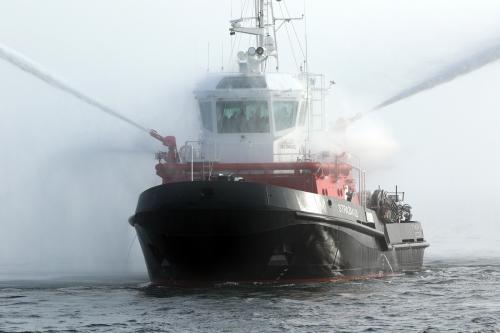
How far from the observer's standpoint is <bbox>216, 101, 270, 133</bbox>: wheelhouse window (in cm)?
2892

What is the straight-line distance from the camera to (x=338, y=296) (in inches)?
961

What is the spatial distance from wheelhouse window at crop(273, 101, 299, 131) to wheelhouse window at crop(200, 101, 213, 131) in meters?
1.77

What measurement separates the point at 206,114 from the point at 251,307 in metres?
8.48

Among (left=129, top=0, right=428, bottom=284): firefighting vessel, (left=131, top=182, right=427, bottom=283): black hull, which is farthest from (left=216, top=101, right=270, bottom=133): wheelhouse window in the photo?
(left=131, top=182, right=427, bottom=283): black hull

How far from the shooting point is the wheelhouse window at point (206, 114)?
29.2 meters

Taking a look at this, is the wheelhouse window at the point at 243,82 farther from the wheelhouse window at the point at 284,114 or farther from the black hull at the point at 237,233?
the black hull at the point at 237,233

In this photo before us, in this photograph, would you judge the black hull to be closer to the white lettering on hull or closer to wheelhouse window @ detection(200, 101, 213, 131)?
the white lettering on hull

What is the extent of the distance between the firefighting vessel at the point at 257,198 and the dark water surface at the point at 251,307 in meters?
0.65

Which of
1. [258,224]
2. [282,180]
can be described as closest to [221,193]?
[258,224]

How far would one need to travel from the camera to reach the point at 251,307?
22203mm

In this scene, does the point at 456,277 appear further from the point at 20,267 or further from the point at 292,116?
the point at 20,267

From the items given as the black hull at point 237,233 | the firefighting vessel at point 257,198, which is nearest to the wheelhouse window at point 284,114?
the firefighting vessel at point 257,198

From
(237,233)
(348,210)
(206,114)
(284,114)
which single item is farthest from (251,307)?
(206,114)

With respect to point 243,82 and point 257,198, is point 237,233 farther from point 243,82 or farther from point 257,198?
point 243,82
